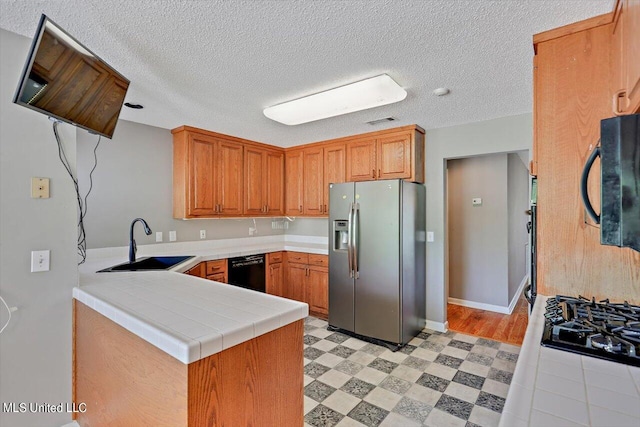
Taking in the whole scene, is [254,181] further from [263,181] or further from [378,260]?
[378,260]

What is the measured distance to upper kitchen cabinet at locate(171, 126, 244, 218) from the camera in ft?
11.0

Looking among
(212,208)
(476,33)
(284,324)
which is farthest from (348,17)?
(212,208)

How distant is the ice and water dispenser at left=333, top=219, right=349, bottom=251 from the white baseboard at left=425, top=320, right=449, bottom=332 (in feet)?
4.29

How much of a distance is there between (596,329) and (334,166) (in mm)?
3189

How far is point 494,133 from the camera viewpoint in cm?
312

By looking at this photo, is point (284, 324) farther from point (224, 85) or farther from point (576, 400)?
point (224, 85)

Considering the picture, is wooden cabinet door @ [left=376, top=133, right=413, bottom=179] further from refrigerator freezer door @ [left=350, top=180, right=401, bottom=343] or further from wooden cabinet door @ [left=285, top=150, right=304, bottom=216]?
wooden cabinet door @ [left=285, top=150, right=304, bottom=216]

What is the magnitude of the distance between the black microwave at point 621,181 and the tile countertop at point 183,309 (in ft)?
3.46

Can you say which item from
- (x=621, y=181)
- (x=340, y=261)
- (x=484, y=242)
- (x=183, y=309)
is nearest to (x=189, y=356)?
(x=183, y=309)

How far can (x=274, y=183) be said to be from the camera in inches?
171

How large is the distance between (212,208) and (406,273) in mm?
2250

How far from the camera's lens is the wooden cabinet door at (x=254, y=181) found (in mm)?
3947

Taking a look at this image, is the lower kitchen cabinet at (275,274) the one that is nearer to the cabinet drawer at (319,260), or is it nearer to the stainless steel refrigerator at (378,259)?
the cabinet drawer at (319,260)

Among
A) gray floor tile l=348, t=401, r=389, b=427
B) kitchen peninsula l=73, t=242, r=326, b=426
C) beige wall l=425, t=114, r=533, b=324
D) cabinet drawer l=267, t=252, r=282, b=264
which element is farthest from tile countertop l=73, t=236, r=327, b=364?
beige wall l=425, t=114, r=533, b=324
